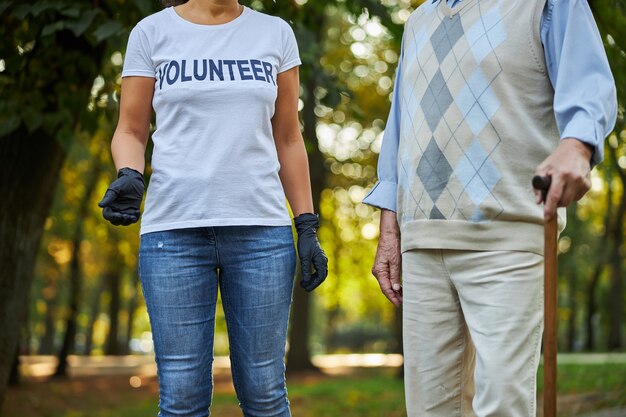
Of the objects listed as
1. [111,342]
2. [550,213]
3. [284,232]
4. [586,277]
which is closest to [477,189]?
[550,213]

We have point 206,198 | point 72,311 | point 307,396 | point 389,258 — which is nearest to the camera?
point 206,198

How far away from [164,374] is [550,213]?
130 cm

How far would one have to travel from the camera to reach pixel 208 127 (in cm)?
295

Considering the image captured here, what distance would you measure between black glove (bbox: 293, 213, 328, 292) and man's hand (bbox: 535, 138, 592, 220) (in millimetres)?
926

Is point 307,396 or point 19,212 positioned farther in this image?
point 307,396

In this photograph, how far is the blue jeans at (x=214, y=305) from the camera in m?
2.97

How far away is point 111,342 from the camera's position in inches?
1104

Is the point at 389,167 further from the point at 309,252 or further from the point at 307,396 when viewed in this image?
the point at 307,396

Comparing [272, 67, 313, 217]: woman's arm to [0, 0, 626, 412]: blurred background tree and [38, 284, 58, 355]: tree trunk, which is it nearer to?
[0, 0, 626, 412]: blurred background tree

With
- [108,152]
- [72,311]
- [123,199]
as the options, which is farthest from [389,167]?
[72,311]

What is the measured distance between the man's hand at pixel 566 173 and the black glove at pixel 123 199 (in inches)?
48.2

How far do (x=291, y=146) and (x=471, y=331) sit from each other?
0.90 metres

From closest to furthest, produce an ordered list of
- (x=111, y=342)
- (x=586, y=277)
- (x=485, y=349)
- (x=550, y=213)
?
(x=550, y=213) → (x=485, y=349) → (x=111, y=342) → (x=586, y=277)

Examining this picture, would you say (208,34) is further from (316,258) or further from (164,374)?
(164,374)
